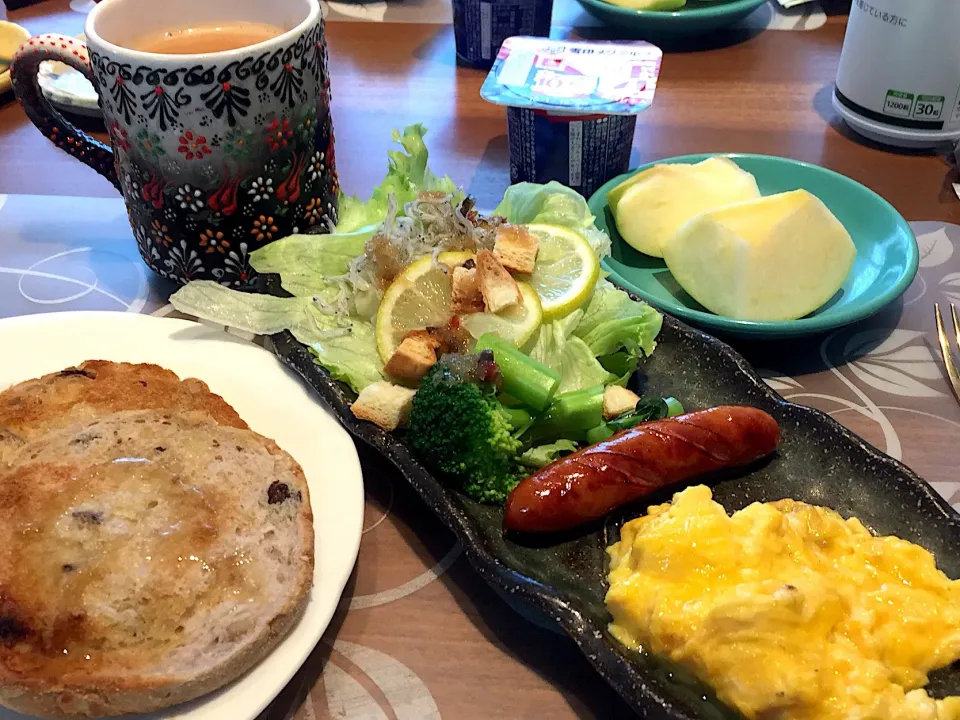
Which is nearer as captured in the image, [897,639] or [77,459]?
[897,639]

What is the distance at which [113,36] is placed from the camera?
Result: 1.98 m

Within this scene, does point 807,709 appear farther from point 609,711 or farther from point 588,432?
point 588,432

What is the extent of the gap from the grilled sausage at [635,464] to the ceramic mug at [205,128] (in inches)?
40.8

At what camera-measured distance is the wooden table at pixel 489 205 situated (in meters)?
1.43

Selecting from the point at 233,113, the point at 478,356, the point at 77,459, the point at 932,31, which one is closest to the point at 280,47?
the point at 233,113

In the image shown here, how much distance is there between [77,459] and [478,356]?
2.79 feet

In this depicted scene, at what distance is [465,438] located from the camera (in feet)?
5.31

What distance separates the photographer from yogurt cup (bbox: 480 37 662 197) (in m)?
2.45

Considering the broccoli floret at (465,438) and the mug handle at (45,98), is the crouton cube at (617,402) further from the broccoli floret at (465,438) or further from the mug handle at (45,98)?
the mug handle at (45,98)

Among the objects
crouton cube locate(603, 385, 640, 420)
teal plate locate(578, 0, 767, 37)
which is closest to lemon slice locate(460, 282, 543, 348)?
crouton cube locate(603, 385, 640, 420)

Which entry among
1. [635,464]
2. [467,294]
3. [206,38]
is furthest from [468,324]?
[206,38]

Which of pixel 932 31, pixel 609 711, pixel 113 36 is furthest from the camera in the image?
pixel 932 31

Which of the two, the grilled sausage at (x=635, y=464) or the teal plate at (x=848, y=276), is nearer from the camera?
the grilled sausage at (x=635, y=464)

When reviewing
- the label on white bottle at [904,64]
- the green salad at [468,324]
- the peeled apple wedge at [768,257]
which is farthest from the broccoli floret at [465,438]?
the label on white bottle at [904,64]
